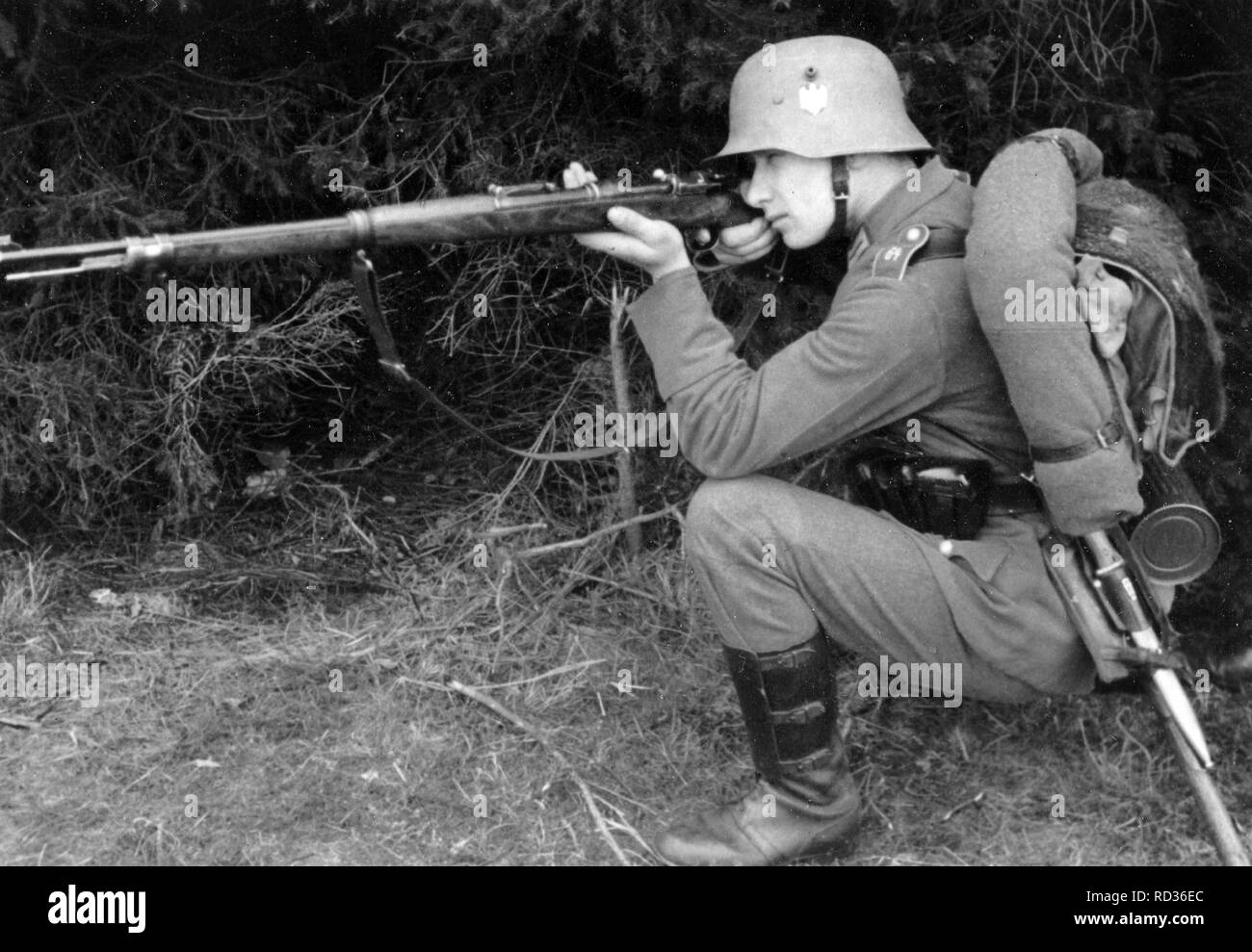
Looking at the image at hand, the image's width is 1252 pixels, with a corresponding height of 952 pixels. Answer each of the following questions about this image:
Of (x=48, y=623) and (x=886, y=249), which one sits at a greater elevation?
(x=886, y=249)

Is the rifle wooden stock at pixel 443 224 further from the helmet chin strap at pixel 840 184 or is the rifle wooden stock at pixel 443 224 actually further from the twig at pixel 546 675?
the twig at pixel 546 675

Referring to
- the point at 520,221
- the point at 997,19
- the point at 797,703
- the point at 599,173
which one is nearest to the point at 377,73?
the point at 599,173

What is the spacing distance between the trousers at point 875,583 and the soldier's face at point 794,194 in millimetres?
673

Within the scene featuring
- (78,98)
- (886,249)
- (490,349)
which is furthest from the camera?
(490,349)

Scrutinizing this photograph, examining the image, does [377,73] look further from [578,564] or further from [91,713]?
[91,713]

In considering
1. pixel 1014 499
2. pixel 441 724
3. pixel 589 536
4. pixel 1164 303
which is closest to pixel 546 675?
pixel 441 724

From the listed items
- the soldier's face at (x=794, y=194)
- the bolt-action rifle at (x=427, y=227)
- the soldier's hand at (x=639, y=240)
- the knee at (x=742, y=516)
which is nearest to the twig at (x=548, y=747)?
the knee at (x=742, y=516)

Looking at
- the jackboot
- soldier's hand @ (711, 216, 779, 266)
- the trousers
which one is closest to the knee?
the trousers

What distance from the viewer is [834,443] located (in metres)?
3.51

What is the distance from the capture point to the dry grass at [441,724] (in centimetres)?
376

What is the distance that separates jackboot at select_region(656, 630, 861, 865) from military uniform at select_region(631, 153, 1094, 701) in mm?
72

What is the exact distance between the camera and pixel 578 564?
16.0ft

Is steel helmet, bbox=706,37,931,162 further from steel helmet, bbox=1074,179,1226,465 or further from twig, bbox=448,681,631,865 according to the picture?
twig, bbox=448,681,631,865

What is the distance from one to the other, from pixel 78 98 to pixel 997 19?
114 inches
